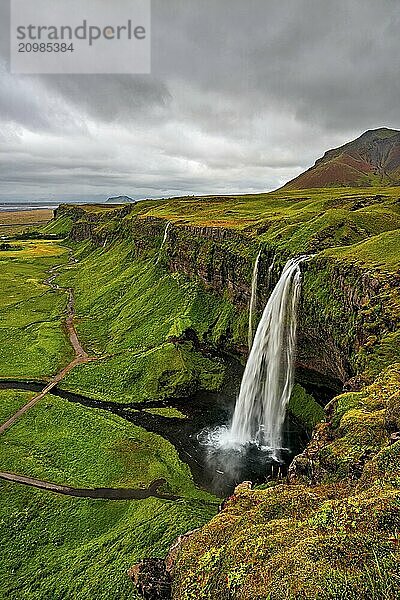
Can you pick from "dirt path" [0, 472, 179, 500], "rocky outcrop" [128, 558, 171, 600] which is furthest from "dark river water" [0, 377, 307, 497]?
"rocky outcrop" [128, 558, 171, 600]

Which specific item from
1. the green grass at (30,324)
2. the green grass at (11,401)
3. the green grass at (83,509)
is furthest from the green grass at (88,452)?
the green grass at (30,324)

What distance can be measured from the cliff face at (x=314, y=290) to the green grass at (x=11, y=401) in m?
20.4

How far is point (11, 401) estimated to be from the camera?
3684cm

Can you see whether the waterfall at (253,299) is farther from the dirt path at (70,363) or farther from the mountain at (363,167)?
the mountain at (363,167)

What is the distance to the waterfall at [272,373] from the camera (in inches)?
1241

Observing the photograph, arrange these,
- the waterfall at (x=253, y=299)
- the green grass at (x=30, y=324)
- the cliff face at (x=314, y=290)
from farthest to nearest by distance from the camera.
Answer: the green grass at (x=30, y=324) → the waterfall at (x=253, y=299) → the cliff face at (x=314, y=290)

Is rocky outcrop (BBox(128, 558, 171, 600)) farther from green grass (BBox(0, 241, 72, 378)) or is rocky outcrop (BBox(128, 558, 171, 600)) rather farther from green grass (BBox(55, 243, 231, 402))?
green grass (BBox(0, 241, 72, 378))

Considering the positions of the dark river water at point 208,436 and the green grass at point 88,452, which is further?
the dark river water at point 208,436

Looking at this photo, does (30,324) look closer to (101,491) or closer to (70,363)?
(70,363)

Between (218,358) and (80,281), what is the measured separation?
46296mm

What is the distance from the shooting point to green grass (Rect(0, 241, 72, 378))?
45062 millimetres

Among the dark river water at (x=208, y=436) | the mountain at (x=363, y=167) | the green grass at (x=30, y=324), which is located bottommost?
the dark river water at (x=208, y=436)

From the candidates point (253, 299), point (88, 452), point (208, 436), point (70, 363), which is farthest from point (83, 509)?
point (253, 299)

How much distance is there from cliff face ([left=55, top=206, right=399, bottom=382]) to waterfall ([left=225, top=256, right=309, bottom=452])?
3.40 ft
